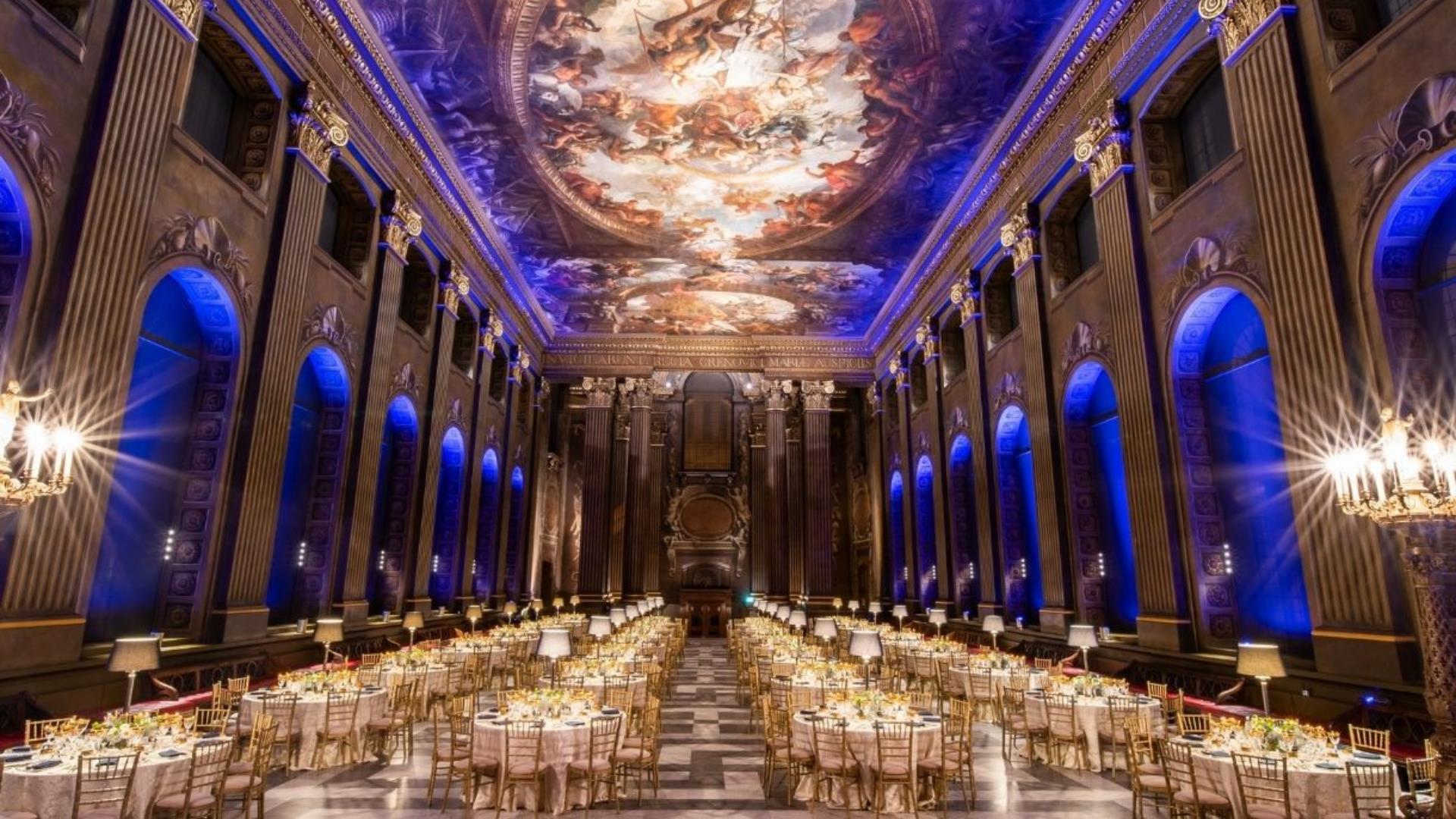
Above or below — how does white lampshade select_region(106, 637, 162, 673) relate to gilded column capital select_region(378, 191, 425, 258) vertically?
below

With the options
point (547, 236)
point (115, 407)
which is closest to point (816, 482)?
point (547, 236)

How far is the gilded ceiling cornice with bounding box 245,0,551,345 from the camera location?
33.0 feet

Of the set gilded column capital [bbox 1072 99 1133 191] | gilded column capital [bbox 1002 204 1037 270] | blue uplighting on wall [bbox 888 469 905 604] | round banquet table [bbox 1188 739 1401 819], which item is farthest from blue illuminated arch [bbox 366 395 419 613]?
blue uplighting on wall [bbox 888 469 905 604]

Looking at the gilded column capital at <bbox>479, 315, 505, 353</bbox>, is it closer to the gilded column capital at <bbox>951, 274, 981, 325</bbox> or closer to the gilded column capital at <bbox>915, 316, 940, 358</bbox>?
the gilded column capital at <bbox>915, 316, 940, 358</bbox>

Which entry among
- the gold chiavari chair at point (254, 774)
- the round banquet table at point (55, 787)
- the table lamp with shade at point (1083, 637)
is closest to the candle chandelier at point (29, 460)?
the round banquet table at point (55, 787)

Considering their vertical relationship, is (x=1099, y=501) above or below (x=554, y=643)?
above

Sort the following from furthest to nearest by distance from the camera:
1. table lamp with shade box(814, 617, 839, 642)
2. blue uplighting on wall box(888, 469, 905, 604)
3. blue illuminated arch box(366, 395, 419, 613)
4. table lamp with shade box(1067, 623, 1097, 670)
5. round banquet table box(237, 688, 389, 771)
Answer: blue uplighting on wall box(888, 469, 905, 604)
blue illuminated arch box(366, 395, 419, 613)
table lamp with shade box(814, 617, 839, 642)
table lamp with shade box(1067, 623, 1097, 670)
round banquet table box(237, 688, 389, 771)

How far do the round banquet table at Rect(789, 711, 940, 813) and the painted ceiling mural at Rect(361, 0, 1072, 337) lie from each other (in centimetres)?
936

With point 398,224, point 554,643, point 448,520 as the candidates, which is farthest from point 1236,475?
point 448,520

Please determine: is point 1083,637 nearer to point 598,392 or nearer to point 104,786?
point 104,786

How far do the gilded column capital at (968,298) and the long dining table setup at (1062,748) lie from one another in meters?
8.08

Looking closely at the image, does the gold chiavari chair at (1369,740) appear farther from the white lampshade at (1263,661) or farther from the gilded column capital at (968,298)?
the gilded column capital at (968,298)

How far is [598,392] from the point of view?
80.4ft

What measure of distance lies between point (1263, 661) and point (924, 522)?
46.0 ft
